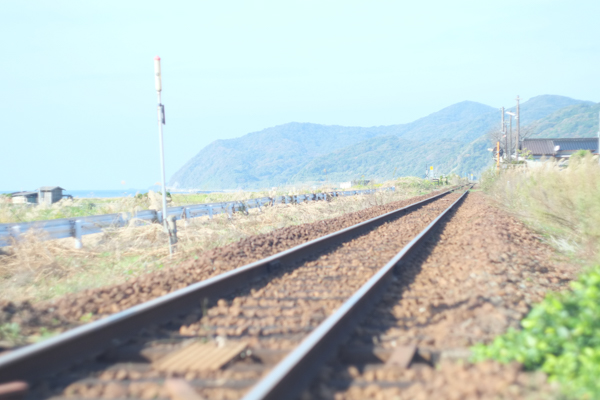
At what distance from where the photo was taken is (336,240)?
36.3 feet

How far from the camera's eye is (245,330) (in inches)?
186

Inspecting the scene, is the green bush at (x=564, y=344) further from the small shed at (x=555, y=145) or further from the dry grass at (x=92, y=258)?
the small shed at (x=555, y=145)

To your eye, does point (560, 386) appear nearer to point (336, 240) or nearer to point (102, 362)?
point (102, 362)

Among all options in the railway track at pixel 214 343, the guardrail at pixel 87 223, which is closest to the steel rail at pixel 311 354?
the railway track at pixel 214 343

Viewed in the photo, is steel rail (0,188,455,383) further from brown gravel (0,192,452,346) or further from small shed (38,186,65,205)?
small shed (38,186,65,205)

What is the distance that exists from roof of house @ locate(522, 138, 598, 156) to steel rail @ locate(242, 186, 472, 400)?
79.9 m

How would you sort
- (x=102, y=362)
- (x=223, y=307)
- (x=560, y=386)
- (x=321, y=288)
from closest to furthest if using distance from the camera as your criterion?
(x=560, y=386) < (x=102, y=362) < (x=223, y=307) < (x=321, y=288)

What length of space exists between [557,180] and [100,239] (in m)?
10.1

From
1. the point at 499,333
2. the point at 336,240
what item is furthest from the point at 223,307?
the point at 336,240

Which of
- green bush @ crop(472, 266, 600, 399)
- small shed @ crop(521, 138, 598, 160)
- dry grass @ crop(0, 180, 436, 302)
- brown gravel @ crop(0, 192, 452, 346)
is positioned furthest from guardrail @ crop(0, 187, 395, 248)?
small shed @ crop(521, 138, 598, 160)

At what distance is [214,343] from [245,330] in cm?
42

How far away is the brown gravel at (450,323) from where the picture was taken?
10.8ft

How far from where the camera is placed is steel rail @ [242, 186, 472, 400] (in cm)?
307

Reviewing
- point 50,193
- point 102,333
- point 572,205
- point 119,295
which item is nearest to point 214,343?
point 102,333
